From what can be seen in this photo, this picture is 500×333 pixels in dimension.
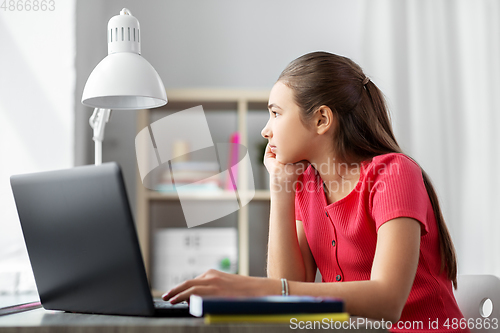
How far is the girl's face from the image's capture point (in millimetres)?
1089

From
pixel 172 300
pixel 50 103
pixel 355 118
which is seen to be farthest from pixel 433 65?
pixel 172 300

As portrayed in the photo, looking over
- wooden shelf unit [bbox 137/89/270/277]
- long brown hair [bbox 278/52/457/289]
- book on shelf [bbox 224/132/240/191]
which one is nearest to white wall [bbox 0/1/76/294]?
wooden shelf unit [bbox 137/89/270/277]

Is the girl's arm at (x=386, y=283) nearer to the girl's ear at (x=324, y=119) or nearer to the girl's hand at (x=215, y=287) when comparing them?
the girl's hand at (x=215, y=287)

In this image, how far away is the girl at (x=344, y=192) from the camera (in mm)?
903

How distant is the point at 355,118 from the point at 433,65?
1494 mm

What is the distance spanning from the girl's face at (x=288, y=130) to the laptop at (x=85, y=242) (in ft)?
1.74

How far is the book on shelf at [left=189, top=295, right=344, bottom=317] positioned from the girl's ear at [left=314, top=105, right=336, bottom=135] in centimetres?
63

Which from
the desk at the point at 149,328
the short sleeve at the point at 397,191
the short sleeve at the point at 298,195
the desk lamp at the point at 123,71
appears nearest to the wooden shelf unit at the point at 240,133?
the short sleeve at the point at 298,195

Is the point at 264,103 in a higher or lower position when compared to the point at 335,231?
higher

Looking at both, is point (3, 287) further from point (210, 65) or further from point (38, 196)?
point (210, 65)

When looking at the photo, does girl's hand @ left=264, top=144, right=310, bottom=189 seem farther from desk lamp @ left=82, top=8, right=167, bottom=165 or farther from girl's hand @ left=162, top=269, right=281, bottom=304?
girl's hand @ left=162, top=269, right=281, bottom=304

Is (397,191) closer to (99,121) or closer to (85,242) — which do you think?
(85,242)

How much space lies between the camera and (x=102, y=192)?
57 centimetres

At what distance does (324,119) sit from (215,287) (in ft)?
1.94
